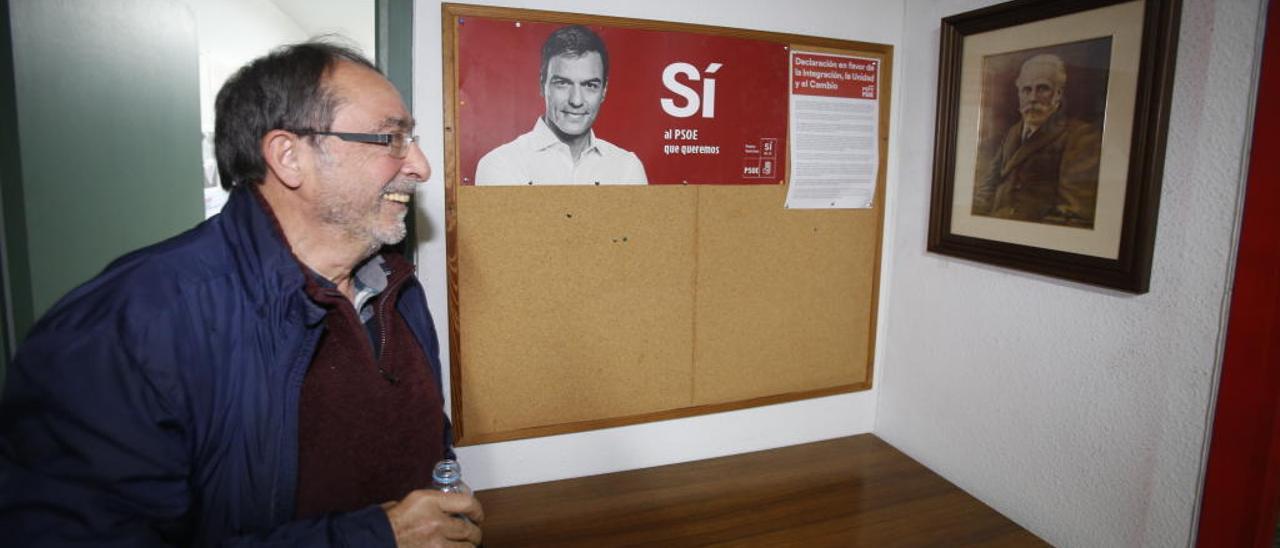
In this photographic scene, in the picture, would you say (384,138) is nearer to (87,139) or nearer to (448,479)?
(448,479)

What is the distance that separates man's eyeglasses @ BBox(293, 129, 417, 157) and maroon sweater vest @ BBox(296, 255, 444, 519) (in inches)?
9.1

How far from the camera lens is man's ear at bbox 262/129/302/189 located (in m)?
1.02

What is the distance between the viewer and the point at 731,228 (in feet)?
6.63

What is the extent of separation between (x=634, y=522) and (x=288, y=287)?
3.75ft

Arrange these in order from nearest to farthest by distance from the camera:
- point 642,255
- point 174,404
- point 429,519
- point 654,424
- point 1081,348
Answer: point 174,404, point 429,519, point 1081,348, point 642,255, point 654,424

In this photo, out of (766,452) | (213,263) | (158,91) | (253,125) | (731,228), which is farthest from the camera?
(766,452)

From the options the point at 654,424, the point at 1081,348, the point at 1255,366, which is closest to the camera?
the point at 1255,366

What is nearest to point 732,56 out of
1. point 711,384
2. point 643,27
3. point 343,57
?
point 643,27

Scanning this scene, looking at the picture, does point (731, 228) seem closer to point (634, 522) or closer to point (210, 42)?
point (634, 522)

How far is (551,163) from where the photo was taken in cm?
181

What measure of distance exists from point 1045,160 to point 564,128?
123 cm

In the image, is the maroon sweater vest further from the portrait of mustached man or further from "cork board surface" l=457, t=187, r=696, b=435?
the portrait of mustached man

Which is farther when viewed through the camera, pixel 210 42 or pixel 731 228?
pixel 210 42

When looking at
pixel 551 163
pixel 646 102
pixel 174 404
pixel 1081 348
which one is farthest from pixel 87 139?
pixel 1081 348
